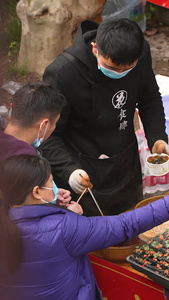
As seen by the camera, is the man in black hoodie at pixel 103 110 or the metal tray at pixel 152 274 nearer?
the metal tray at pixel 152 274

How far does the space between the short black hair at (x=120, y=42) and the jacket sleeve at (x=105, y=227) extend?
745mm

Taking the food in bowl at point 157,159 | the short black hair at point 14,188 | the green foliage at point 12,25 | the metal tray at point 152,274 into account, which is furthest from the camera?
the green foliage at point 12,25

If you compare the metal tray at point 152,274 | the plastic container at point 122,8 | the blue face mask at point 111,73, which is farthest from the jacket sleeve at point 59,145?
the plastic container at point 122,8

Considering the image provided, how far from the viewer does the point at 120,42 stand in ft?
7.67

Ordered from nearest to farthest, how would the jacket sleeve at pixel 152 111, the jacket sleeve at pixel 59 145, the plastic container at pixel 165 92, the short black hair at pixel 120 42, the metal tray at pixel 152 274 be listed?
the metal tray at pixel 152 274 < the short black hair at pixel 120 42 < the jacket sleeve at pixel 59 145 < the jacket sleeve at pixel 152 111 < the plastic container at pixel 165 92

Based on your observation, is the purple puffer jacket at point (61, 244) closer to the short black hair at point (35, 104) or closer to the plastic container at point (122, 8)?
the short black hair at point (35, 104)

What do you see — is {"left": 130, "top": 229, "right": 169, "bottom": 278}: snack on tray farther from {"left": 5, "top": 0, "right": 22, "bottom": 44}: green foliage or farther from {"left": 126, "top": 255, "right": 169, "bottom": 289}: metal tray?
{"left": 5, "top": 0, "right": 22, "bottom": 44}: green foliage

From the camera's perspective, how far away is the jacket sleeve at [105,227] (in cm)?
197

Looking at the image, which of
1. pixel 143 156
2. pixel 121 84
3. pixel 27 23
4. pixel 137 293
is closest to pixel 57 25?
pixel 27 23

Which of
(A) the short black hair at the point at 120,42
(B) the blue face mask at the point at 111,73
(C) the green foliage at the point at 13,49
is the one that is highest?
(A) the short black hair at the point at 120,42

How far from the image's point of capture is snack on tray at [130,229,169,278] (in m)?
2.18

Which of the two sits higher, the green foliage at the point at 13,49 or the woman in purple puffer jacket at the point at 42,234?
the woman in purple puffer jacket at the point at 42,234

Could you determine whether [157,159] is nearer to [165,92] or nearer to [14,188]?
[165,92]

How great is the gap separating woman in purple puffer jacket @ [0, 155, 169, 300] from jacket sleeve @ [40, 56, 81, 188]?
0.52 m
